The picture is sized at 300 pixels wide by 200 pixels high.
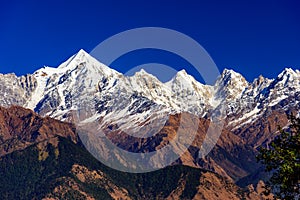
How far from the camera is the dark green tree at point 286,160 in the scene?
52.7 meters

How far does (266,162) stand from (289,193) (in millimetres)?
3198

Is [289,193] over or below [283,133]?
below

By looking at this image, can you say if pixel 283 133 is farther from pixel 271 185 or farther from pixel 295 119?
pixel 271 185

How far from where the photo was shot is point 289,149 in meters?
54.7

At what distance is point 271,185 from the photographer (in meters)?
58.6

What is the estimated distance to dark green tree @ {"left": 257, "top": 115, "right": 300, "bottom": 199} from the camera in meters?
52.7

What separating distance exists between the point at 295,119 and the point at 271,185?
6.64 meters

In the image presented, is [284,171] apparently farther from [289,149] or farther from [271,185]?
[271,185]

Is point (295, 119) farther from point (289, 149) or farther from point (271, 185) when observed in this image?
point (271, 185)

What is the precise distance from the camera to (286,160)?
5362cm

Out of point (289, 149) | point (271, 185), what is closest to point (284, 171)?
point (289, 149)

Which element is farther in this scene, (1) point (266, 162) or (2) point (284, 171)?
(1) point (266, 162)

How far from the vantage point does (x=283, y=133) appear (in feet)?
183

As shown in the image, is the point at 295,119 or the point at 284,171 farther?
the point at 295,119
